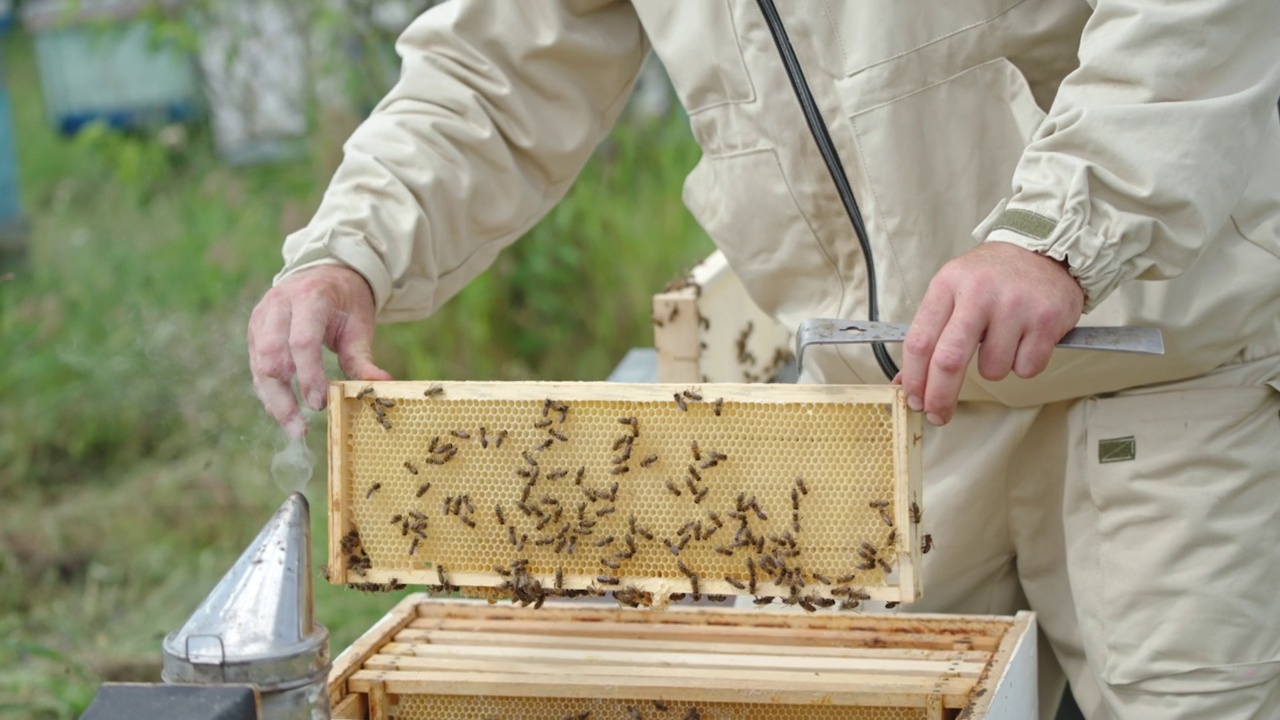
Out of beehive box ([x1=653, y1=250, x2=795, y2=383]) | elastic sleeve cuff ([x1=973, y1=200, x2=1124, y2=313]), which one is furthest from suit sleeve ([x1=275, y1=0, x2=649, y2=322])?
elastic sleeve cuff ([x1=973, y1=200, x2=1124, y2=313])

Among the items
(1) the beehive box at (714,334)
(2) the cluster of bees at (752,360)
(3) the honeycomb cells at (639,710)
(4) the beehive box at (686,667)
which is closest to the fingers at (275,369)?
(4) the beehive box at (686,667)

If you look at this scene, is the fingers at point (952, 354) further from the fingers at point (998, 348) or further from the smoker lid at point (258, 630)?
the smoker lid at point (258, 630)

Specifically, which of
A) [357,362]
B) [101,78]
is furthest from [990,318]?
[101,78]

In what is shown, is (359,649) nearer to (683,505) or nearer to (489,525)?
(489,525)

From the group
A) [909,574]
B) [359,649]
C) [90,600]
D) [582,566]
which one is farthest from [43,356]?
[909,574]

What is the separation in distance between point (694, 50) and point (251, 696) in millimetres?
1572

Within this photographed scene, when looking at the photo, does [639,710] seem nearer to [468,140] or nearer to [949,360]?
[949,360]

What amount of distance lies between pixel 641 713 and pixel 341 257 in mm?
1024

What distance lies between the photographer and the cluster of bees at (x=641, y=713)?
A: 2.44m

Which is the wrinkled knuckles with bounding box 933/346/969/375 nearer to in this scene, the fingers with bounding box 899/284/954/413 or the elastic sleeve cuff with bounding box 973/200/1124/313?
the fingers with bounding box 899/284/954/413

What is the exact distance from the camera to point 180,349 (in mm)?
5613

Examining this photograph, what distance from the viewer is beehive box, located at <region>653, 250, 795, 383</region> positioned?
143 inches

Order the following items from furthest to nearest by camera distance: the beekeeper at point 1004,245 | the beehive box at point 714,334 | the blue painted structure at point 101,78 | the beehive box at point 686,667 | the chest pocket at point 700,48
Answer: the blue painted structure at point 101,78, the beehive box at point 714,334, the chest pocket at point 700,48, the beehive box at point 686,667, the beekeeper at point 1004,245

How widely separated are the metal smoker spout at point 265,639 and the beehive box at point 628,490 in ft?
1.71
